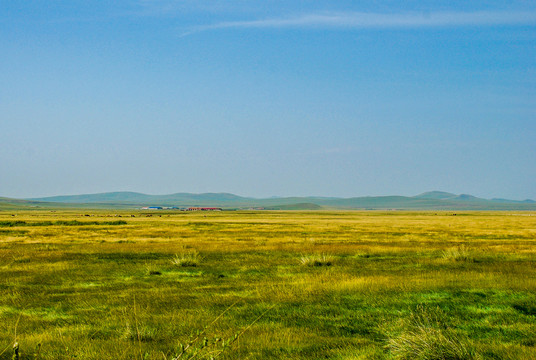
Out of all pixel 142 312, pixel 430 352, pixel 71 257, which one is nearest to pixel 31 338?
pixel 142 312

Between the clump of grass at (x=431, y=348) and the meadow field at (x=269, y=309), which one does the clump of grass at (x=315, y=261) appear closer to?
the meadow field at (x=269, y=309)

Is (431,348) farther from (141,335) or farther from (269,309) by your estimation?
(141,335)

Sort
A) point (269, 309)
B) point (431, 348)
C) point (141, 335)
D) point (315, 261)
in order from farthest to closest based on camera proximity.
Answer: point (315, 261)
point (269, 309)
point (141, 335)
point (431, 348)

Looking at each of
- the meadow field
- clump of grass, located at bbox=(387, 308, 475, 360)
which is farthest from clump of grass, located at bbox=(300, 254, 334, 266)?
clump of grass, located at bbox=(387, 308, 475, 360)

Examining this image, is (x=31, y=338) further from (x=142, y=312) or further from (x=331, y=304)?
(x=331, y=304)

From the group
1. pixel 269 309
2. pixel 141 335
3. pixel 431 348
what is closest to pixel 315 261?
pixel 269 309

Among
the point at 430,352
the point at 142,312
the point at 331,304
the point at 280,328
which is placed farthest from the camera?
the point at 331,304

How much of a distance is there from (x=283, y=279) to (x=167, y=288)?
4.15 metres

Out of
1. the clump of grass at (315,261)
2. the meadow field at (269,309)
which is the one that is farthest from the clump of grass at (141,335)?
the clump of grass at (315,261)

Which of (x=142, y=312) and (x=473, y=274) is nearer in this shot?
(x=142, y=312)

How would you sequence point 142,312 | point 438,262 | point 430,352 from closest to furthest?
point 430,352
point 142,312
point 438,262

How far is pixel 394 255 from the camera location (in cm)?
2714

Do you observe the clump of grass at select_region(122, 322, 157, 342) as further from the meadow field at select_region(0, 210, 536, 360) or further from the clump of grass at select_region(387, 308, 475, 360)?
the clump of grass at select_region(387, 308, 475, 360)

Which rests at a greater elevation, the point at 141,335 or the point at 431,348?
the point at 431,348
